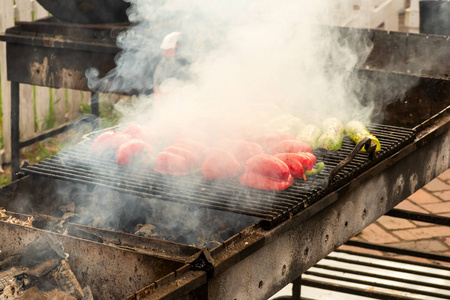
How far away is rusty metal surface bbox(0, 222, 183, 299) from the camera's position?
242 cm

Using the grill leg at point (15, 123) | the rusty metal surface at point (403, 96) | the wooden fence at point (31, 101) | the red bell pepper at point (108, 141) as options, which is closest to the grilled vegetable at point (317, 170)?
the red bell pepper at point (108, 141)

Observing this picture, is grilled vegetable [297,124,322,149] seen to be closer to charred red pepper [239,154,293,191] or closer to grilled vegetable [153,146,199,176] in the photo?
charred red pepper [239,154,293,191]

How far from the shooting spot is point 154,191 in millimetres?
3002

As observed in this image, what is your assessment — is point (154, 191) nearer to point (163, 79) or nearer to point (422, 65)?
point (163, 79)

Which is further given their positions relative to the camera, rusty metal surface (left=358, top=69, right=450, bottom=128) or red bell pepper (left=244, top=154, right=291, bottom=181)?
rusty metal surface (left=358, top=69, right=450, bottom=128)

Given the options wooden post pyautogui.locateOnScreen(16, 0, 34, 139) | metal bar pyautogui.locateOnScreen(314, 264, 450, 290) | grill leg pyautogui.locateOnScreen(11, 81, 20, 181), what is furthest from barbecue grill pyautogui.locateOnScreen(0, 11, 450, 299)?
wooden post pyautogui.locateOnScreen(16, 0, 34, 139)

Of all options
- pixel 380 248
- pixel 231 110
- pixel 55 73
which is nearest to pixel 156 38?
pixel 55 73

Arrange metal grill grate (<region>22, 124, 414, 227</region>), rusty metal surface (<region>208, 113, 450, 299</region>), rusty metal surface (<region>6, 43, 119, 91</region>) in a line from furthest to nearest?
rusty metal surface (<region>6, 43, 119, 91</region>)
metal grill grate (<region>22, 124, 414, 227</region>)
rusty metal surface (<region>208, 113, 450, 299</region>)

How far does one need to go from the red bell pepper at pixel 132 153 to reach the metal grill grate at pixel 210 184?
0.05 m

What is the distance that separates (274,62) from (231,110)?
3.52 ft

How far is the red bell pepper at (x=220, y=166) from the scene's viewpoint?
3.24 m

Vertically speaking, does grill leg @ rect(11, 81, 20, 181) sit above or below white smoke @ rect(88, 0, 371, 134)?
below

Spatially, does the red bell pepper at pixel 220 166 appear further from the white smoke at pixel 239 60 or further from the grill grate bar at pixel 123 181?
the white smoke at pixel 239 60

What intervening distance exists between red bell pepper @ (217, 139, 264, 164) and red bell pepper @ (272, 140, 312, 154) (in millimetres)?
94
